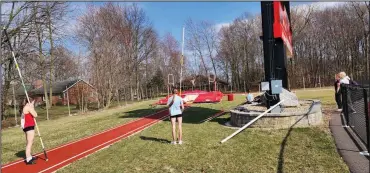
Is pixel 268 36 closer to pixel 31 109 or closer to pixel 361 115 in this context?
pixel 361 115

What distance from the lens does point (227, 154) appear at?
856 centimetres

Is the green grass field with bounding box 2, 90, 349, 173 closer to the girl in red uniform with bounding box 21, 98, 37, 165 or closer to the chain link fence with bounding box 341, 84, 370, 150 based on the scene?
the chain link fence with bounding box 341, 84, 370, 150

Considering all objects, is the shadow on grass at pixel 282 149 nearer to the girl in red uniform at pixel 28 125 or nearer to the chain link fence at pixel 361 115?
the chain link fence at pixel 361 115

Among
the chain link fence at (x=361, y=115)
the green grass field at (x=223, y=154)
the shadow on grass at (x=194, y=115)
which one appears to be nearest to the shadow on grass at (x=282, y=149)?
the green grass field at (x=223, y=154)

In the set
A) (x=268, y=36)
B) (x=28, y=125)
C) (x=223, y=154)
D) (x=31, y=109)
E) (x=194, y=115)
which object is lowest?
(x=223, y=154)

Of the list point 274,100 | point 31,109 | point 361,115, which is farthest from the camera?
point 274,100

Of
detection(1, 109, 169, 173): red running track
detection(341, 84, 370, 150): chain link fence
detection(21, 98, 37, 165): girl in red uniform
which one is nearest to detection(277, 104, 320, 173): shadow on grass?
detection(341, 84, 370, 150): chain link fence

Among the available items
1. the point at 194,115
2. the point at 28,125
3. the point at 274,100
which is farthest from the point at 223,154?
the point at 194,115

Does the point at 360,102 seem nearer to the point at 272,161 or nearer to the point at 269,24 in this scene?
the point at 272,161

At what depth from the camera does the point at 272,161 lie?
25.2 feet

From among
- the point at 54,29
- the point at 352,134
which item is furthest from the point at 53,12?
the point at 352,134

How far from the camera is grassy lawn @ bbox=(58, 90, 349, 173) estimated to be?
7.35m

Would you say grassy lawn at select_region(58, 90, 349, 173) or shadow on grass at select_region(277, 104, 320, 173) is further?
grassy lawn at select_region(58, 90, 349, 173)

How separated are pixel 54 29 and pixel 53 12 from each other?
55.0 inches
